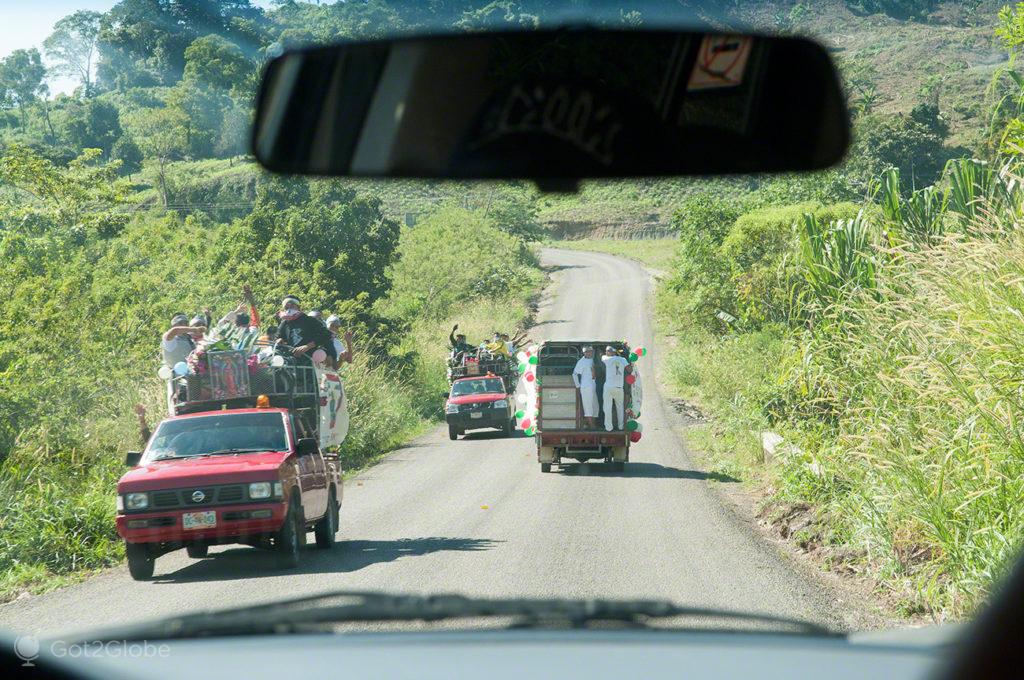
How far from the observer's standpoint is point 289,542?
37.4ft

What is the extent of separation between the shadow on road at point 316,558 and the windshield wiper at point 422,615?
7541 millimetres

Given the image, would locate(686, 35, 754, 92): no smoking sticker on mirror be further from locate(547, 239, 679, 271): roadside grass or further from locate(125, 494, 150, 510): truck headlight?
locate(547, 239, 679, 271): roadside grass

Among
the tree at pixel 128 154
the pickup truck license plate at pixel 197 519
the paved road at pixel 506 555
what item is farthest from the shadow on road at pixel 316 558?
the tree at pixel 128 154

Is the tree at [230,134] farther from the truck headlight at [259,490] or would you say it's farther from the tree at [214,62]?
the truck headlight at [259,490]

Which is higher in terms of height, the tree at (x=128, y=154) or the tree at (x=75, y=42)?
the tree at (x=75, y=42)

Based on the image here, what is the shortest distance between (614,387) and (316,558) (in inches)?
416

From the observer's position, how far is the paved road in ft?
31.6

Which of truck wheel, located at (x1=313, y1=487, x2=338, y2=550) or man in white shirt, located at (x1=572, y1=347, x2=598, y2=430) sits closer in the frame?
truck wheel, located at (x1=313, y1=487, x2=338, y2=550)

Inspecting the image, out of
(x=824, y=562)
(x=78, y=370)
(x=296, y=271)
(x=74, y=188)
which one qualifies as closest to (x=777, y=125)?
(x=824, y=562)

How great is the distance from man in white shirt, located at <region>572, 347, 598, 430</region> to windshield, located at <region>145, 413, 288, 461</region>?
10.0m

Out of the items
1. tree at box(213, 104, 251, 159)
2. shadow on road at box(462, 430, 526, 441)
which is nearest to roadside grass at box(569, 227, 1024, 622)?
shadow on road at box(462, 430, 526, 441)

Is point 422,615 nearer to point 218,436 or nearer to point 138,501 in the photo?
point 138,501

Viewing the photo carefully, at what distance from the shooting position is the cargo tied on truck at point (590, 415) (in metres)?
21.5

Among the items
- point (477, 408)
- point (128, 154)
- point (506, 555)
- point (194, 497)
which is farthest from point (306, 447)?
point (128, 154)
